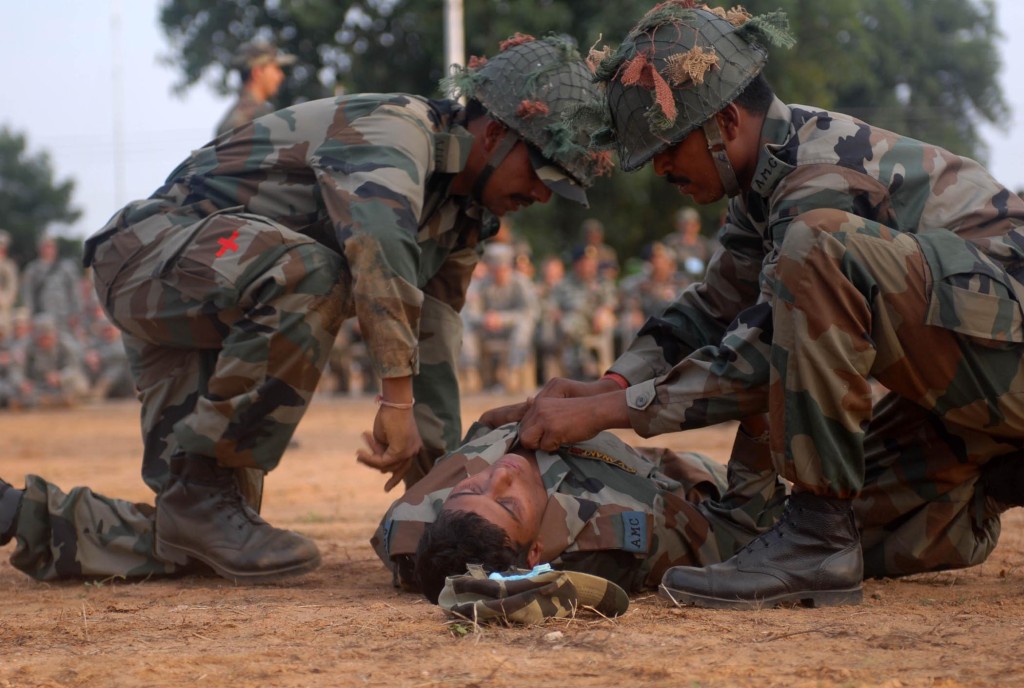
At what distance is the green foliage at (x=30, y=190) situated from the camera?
123ft

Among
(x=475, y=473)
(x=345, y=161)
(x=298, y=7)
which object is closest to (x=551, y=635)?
(x=475, y=473)

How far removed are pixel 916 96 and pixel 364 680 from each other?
3355 cm

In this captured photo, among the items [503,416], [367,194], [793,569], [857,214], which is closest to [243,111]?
[367,194]

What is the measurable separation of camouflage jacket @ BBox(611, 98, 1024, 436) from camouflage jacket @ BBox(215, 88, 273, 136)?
5.67 metres

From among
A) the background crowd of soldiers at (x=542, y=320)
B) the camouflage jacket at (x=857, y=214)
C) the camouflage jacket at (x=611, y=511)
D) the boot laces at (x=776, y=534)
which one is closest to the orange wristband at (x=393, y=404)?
the camouflage jacket at (x=611, y=511)

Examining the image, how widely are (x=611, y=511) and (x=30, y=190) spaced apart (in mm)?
37684

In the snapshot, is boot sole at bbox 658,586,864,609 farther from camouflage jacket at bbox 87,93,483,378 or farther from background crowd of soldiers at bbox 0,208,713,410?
background crowd of soldiers at bbox 0,208,713,410

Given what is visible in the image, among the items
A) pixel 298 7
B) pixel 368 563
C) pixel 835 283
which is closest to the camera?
pixel 835 283

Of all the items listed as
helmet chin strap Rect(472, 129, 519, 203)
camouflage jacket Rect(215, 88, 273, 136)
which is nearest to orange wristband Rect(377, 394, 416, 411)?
helmet chin strap Rect(472, 129, 519, 203)

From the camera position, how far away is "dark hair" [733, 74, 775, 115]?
12.7 feet

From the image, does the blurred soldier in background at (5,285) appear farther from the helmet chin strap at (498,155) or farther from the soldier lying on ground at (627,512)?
the soldier lying on ground at (627,512)

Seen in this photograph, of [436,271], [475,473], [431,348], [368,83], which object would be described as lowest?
[475,473]

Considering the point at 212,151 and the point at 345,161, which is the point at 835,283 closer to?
the point at 345,161

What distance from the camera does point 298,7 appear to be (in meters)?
20.3
